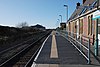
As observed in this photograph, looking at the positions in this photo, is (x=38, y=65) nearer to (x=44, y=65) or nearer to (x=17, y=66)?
(x=44, y=65)

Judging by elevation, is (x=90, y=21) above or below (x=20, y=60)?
above

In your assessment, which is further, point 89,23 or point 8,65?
point 89,23

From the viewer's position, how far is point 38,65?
36.9 ft

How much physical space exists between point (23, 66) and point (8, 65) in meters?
1.03

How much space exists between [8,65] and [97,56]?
17.1 feet

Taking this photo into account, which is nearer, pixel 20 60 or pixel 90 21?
pixel 20 60

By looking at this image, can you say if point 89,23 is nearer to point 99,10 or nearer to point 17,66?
point 99,10

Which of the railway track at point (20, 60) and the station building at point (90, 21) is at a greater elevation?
the station building at point (90, 21)

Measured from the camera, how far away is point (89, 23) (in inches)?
950

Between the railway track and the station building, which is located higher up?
the station building

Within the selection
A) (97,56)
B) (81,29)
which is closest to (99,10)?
(97,56)

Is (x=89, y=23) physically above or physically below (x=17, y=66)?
above

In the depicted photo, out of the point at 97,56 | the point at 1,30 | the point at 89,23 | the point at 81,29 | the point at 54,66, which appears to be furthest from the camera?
the point at 1,30

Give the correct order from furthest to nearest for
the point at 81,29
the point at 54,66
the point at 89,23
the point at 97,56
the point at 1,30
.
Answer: the point at 1,30
the point at 81,29
the point at 89,23
the point at 97,56
the point at 54,66
